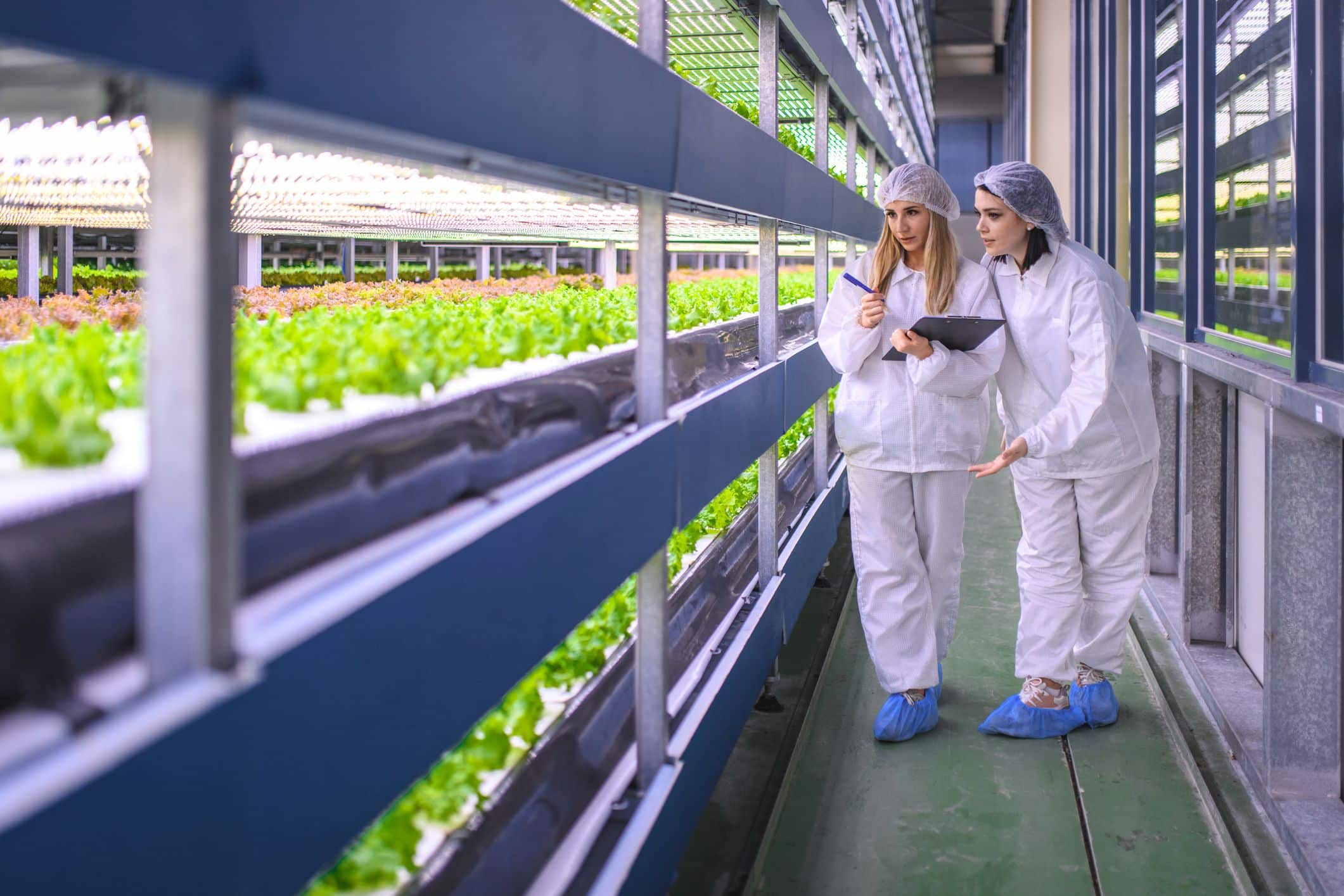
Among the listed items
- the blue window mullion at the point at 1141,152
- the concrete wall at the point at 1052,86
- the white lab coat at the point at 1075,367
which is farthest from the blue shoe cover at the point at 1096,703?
the concrete wall at the point at 1052,86

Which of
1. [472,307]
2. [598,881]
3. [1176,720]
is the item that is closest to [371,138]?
[598,881]

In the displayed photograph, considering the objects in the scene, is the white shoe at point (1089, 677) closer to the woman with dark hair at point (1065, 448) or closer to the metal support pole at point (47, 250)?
the woman with dark hair at point (1065, 448)

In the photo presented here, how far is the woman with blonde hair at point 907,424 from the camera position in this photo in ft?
10.9

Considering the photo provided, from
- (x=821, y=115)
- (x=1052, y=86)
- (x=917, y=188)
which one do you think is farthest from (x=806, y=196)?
(x=1052, y=86)

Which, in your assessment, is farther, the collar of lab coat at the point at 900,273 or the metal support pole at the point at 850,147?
the metal support pole at the point at 850,147

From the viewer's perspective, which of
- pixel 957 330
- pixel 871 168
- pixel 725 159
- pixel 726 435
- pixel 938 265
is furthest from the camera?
pixel 871 168

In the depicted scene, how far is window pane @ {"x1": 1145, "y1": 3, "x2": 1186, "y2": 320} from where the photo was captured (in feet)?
14.7

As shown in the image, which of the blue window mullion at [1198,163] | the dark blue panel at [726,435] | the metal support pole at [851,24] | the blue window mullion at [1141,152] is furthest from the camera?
the metal support pole at [851,24]

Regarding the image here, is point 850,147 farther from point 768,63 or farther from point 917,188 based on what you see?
point 917,188

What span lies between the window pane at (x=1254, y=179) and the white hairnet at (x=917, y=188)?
0.86m

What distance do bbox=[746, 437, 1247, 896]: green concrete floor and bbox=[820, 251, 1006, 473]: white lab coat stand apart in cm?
88

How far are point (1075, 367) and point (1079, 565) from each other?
0.69 m

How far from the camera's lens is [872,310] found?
3.27 m

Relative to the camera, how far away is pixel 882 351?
3443 millimetres
